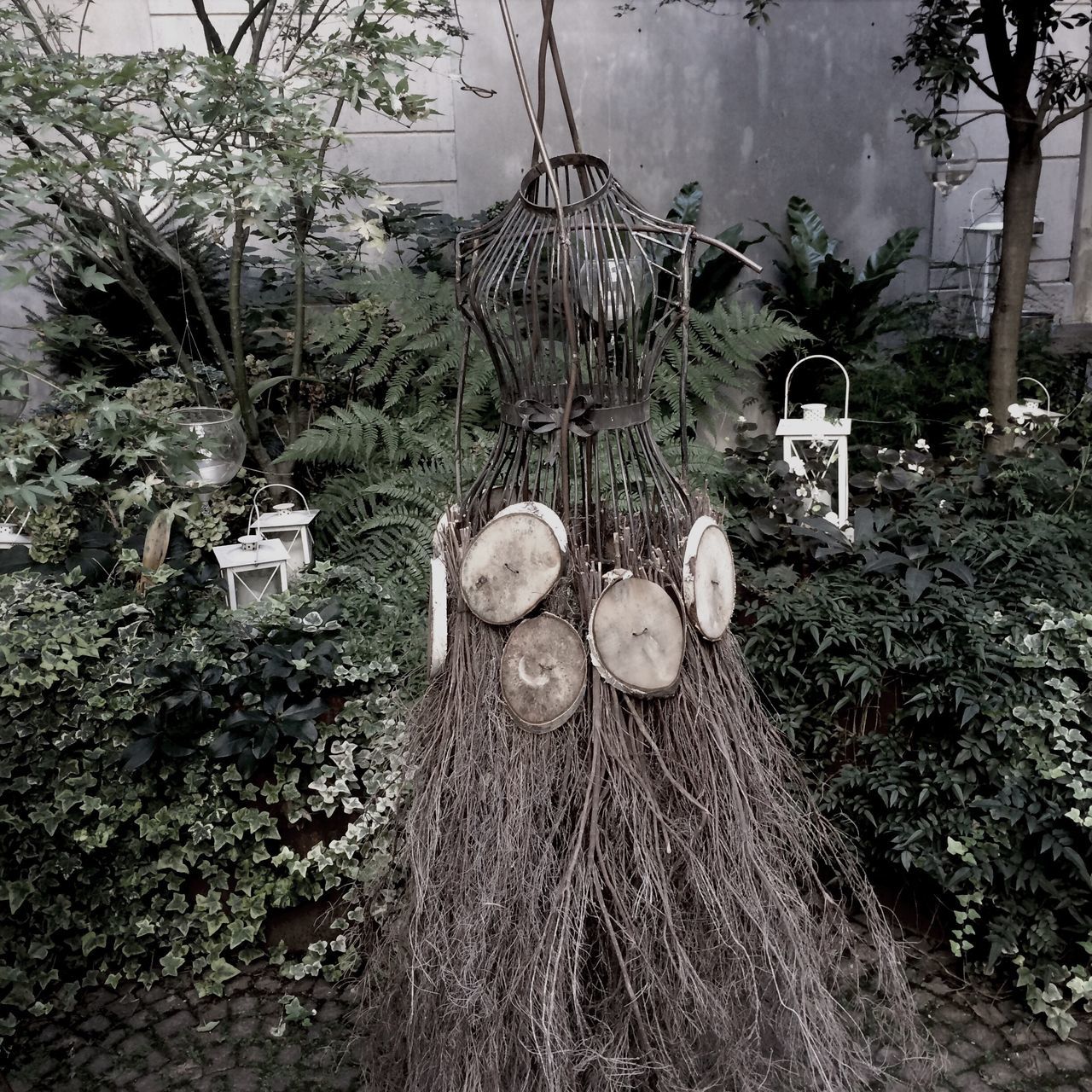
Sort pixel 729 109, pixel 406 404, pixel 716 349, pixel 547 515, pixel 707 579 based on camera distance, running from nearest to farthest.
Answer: pixel 547 515
pixel 707 579
pixel 406 404
pixel 716 349
pixel 729 109

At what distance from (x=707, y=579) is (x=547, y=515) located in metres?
0.37

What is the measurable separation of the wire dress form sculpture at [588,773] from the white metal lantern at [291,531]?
1.46m

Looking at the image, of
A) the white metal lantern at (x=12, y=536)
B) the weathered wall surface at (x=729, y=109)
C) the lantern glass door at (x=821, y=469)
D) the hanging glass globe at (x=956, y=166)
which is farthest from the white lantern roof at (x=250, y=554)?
the hanging glass globe at (x=956, y=166)

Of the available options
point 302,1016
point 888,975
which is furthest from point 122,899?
point 888,975

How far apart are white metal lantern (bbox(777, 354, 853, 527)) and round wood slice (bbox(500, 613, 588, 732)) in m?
1.88

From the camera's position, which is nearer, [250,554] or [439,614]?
[439,614]

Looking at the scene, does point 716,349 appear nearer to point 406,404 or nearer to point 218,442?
point 406,404

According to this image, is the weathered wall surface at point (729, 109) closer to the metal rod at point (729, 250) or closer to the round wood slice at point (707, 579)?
the metal rod at point (729, 250)

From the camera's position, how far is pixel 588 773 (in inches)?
75.7

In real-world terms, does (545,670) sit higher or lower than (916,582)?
higher

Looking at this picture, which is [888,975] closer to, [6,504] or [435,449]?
[435,449]

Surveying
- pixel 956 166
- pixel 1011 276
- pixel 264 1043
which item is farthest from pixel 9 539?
pixel 956 166

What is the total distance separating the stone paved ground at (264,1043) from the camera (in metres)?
2.55

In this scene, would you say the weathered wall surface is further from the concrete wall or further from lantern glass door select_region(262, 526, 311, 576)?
lantern glass door select_region(262, 526, 311, 576)
